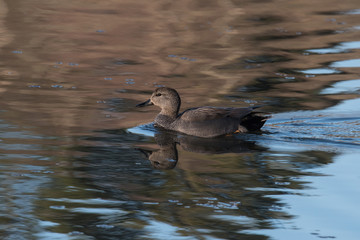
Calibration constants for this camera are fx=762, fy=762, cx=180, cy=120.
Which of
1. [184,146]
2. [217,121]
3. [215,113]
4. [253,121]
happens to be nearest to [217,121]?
[217,121]

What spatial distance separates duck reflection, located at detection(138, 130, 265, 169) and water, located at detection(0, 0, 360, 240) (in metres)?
0.03

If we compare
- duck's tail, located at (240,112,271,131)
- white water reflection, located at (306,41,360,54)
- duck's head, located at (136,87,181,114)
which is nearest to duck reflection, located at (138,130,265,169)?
duck's tail, located at (240,112,271,131)

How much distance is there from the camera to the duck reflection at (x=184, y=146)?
906cm

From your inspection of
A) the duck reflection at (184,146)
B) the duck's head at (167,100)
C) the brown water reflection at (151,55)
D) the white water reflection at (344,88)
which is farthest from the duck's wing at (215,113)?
the white water reflection at (344,88)

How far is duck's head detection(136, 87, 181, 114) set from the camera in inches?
440

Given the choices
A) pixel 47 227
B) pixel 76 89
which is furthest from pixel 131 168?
pixel 76 89

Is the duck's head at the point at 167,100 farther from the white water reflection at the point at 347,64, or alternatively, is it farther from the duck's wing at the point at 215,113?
the white water reflection at the point at 347,64

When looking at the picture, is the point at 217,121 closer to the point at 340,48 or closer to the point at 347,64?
the point at 347,64

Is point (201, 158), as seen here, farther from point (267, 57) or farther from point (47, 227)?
point (267, 57)

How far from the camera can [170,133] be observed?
1080 centimetres

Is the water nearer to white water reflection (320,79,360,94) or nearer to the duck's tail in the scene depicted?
white water reflection (320,79,360,94)

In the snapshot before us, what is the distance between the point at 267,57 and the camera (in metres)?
15.6

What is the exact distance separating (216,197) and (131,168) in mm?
1435

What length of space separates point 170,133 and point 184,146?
0.85m
